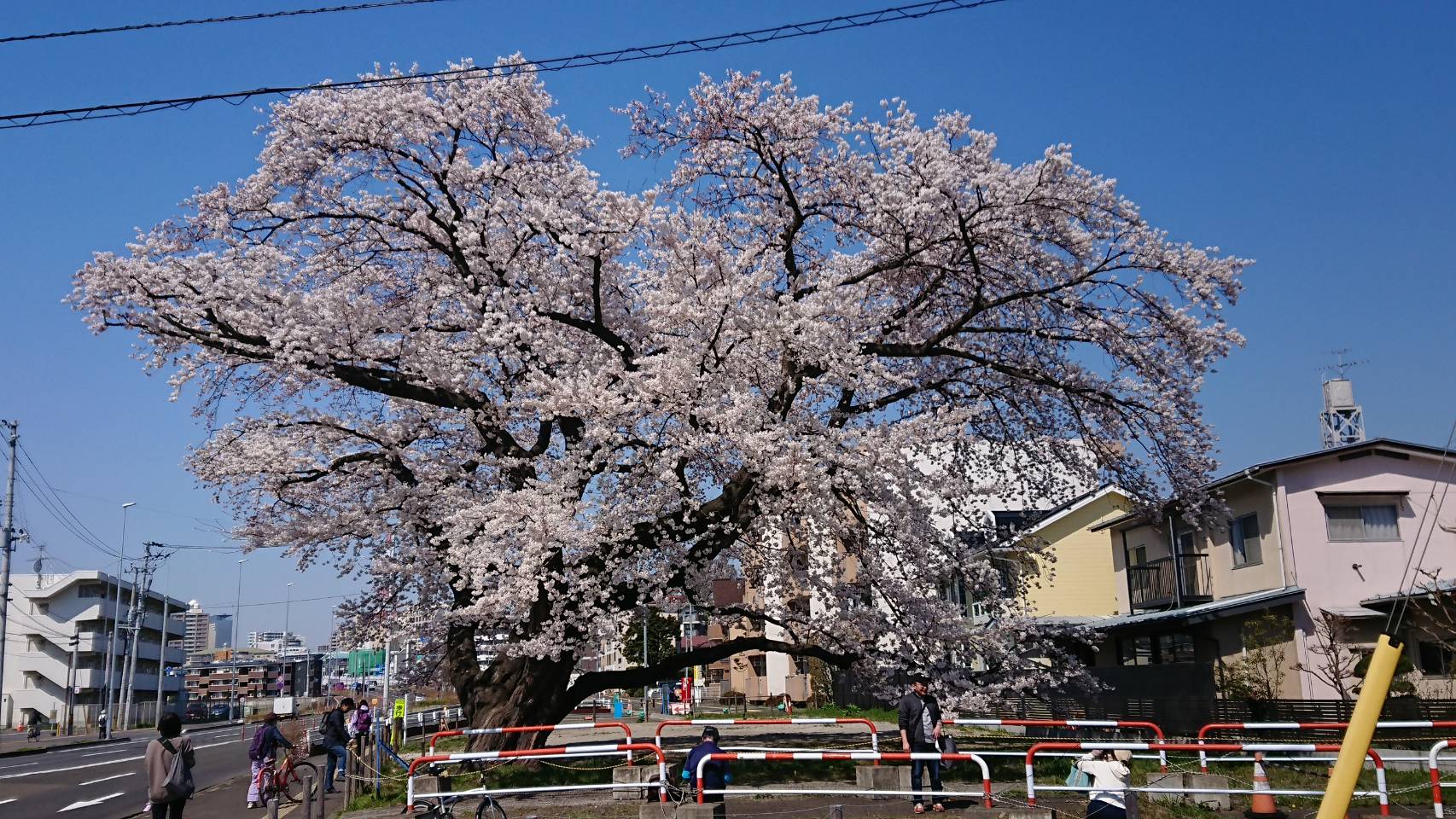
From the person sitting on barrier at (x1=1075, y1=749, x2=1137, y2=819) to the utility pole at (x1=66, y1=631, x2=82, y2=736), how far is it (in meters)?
64.7

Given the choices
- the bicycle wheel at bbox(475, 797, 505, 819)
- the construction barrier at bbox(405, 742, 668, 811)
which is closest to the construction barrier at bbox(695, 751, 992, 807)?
the construction barrier at bbox(405, 742, 668, 811)

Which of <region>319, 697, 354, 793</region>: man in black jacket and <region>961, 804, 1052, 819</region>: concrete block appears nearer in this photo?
<region>961, 804, 1052, 819</region>: concrete block

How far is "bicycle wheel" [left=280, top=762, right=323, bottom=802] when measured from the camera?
14.4 m

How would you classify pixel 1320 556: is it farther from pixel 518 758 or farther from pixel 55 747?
pixel 55 747

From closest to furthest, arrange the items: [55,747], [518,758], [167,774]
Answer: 1. [167,774]
2. [518,758]
3. [55,747]

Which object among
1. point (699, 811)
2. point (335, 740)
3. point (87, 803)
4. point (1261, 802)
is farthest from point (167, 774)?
point (1261, 802)

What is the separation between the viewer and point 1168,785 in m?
13.6

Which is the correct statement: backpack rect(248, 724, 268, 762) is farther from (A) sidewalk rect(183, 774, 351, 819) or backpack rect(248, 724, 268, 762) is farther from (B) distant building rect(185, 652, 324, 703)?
(B) distant building rect(185, 652, 324, 703)

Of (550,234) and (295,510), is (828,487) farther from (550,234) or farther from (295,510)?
(295,510)

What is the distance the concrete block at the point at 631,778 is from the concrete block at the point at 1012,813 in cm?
417

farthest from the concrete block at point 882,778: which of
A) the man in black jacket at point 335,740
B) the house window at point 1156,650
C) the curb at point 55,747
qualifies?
the curb at point 55,747

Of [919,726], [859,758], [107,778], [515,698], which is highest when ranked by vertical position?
[515,698]

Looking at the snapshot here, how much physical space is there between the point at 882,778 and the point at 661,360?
6200mm

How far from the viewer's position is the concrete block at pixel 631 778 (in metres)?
14.0
